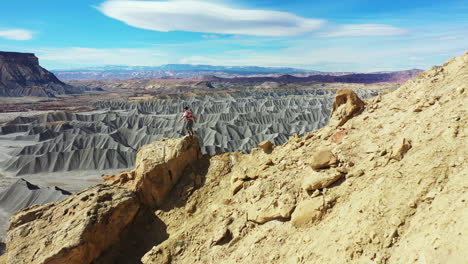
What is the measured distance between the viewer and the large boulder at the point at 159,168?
1021 cm

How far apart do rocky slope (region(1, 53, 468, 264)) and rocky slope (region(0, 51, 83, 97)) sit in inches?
5115

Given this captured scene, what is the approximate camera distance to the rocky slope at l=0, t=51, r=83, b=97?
116 meters

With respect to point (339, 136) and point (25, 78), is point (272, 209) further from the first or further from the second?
point (25, 78)

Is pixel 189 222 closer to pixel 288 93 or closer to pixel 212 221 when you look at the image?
pixel 212 221

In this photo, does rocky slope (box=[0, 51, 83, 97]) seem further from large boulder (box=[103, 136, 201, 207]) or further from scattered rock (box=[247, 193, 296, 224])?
scattered rock (box=[247, 193, 296, 224])

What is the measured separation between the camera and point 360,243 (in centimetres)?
509

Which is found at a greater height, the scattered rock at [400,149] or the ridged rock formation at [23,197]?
the scattered rock at [400,149]

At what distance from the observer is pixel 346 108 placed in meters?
9.36

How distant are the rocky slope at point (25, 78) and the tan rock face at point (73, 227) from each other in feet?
423

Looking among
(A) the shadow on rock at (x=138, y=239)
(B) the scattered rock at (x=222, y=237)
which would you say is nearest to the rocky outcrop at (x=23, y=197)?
(A) the shadow on rock at (x=138, y=239)

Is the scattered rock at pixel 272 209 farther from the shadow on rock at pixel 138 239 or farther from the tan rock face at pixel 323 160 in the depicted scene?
the shadow on rock at pixel 138 239

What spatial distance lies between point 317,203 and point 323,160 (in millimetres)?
1181

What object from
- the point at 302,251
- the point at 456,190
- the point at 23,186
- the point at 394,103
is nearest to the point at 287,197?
the point at 302,251

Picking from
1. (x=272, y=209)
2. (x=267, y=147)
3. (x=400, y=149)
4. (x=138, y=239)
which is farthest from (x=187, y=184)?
(x=400, y=149)
